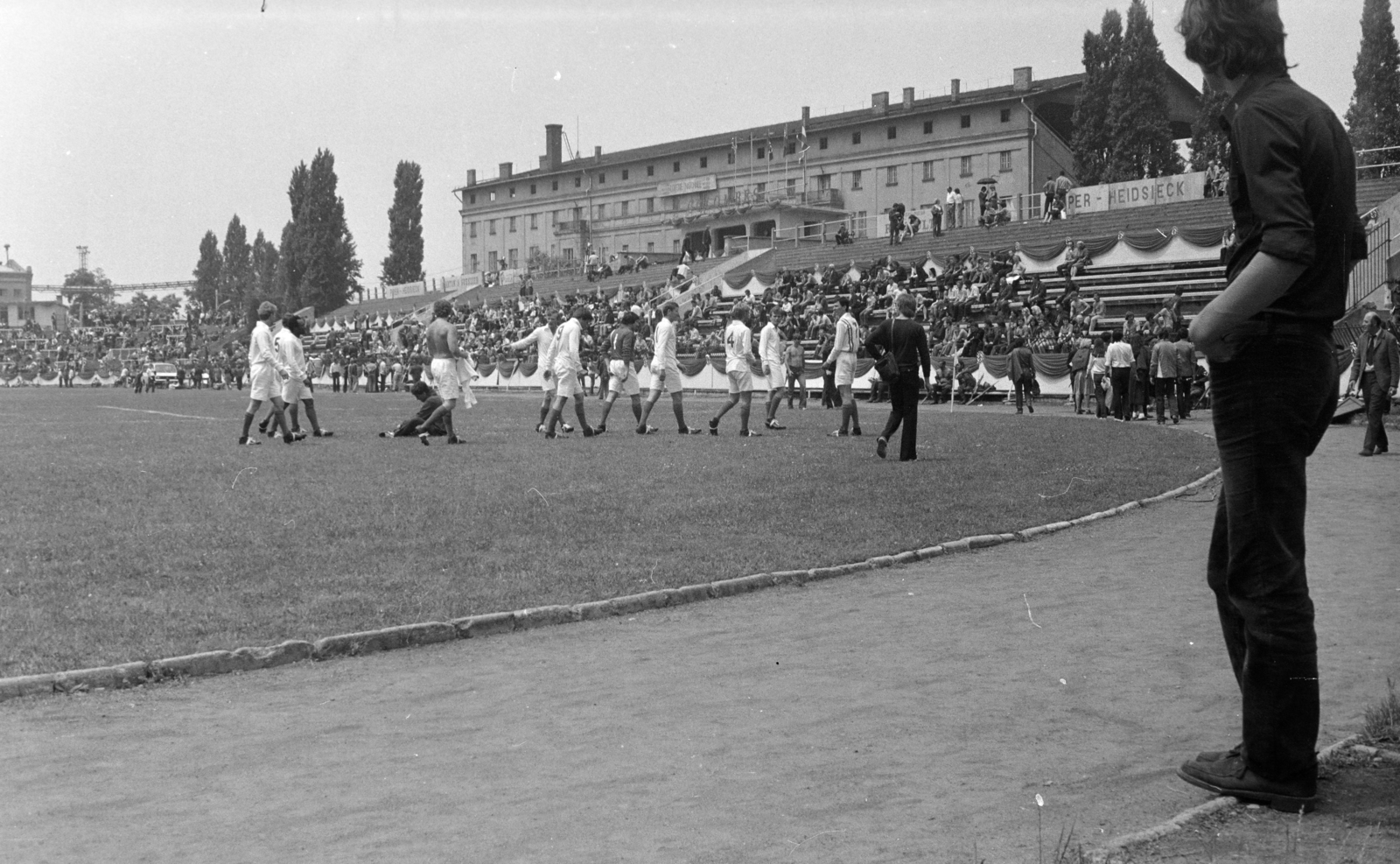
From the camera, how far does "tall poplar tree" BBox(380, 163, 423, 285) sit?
107 meters

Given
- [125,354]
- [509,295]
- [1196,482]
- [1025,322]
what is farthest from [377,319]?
[1196,482]

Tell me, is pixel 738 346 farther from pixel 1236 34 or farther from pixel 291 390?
pixel 1236 34

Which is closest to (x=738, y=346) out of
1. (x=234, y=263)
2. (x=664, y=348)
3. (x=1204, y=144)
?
(x=664, y=348)

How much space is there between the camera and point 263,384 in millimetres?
20531

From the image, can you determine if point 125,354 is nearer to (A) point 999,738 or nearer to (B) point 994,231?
(B) point 994,231

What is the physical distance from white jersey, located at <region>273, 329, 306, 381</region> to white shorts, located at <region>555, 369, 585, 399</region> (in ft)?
12.5

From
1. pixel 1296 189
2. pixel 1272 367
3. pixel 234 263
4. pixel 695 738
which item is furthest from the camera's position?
pixel 234 263

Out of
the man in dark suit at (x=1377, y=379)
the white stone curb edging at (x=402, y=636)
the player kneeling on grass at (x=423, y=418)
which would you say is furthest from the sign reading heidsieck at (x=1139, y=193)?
the white stone curb edging at (x=402, y=636)

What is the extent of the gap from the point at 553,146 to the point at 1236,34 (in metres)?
111

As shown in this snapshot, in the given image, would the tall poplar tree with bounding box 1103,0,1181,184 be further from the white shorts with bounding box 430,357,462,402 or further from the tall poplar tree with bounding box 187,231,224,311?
the tall poplar tree with bounding box 187,231,224,311

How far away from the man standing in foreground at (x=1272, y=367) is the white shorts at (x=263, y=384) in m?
18.0

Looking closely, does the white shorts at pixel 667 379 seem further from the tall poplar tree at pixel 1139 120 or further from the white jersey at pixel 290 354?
the tall poplar tree at pixel 1139 120

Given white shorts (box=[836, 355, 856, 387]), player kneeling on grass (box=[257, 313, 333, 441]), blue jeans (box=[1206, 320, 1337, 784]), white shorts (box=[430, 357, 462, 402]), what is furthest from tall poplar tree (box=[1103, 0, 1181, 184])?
blue jeans (box=[1206, 320, 1337, 784])

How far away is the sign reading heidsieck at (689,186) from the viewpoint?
92000 mm
